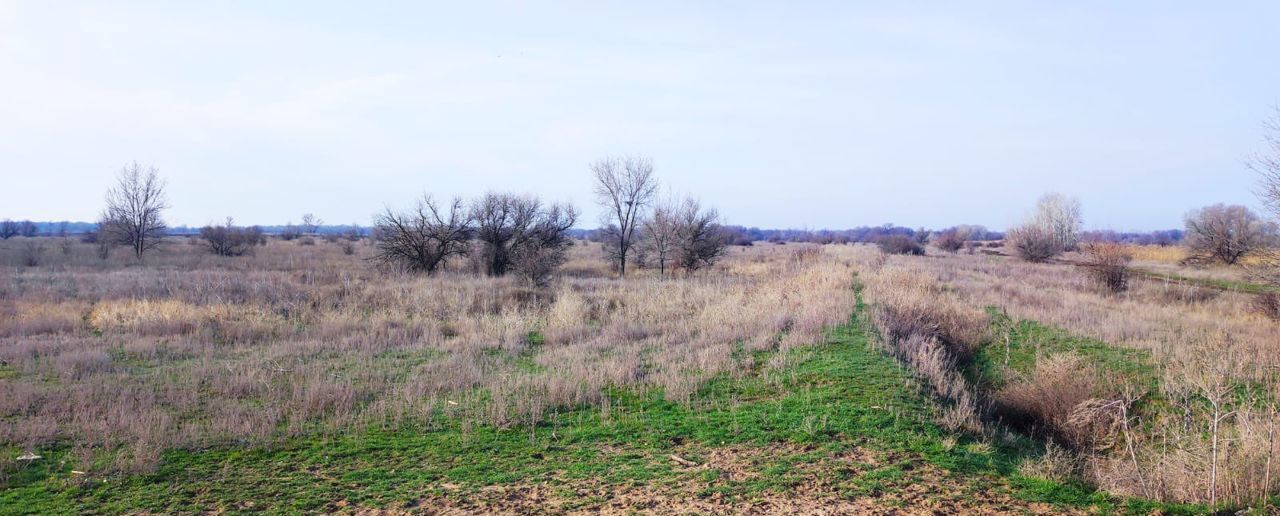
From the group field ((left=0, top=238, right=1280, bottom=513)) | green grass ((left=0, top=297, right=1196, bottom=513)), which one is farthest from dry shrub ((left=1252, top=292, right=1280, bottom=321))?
green grass ((left=0, top=297, right=1196, bottom=513))

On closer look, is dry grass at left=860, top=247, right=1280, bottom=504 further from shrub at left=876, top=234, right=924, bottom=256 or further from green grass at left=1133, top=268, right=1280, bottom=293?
shrub at left=876, top=234, right=924, bottom=256

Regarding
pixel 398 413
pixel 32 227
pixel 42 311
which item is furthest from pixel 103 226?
pixel 32 227

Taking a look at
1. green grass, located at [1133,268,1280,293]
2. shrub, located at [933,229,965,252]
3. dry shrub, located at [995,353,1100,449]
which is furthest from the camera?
shrub, located at [933,229,965,252]

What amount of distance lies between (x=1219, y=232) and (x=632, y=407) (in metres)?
48.1

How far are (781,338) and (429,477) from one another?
7439 mm

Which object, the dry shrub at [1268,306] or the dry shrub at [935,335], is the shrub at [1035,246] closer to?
the dry shrub at [1268,306]

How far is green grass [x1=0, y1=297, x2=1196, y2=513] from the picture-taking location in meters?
5.55

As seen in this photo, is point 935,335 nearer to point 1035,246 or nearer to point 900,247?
point 1035,246

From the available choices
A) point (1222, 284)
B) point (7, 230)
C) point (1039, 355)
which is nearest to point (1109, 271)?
point (1222, 284)

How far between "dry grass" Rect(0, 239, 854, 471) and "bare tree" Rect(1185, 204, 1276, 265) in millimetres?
31784

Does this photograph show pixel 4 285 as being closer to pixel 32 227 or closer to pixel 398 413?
pixel 398 413

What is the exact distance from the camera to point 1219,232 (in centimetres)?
4128

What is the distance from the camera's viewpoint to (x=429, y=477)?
6.04 m

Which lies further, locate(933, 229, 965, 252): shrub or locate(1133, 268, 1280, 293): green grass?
locate(933, 229, 965, 252): shrub
